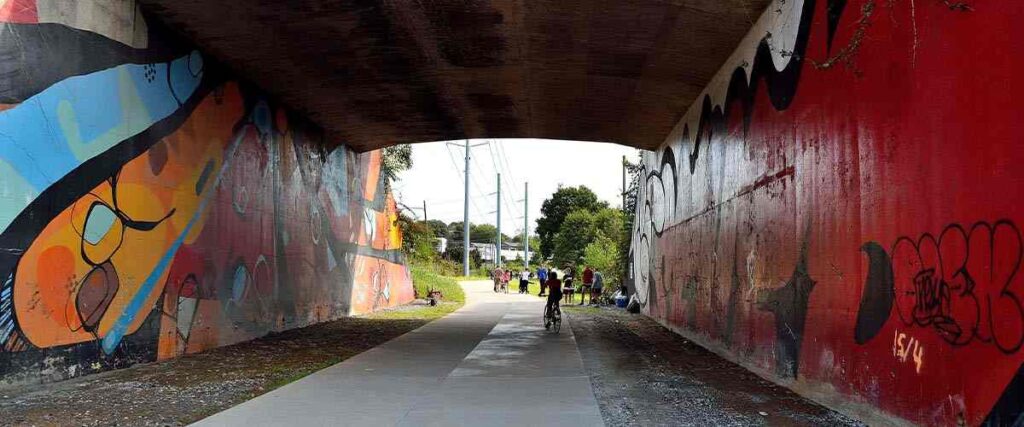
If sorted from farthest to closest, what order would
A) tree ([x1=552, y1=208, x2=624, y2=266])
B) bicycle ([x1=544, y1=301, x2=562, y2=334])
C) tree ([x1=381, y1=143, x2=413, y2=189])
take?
tree ([x1=552, y1=208, x2=624, y2=266]) < tree ([x1=381, y1=143, x2=413, y2=189]) < bicycle ([x1=544, y1=301, x2=562, y2=334])

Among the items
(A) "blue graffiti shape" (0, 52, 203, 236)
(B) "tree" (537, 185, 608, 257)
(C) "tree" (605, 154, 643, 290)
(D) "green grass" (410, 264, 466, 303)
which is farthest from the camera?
(B) "tree" (537, 185, 608, 257)

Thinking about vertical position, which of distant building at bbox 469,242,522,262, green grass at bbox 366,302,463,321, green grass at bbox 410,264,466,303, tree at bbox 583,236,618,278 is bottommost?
green grass at bbox 366,302,463,321

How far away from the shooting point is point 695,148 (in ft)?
48.0

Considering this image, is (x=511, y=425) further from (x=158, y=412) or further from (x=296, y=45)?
(x=296, y=45)

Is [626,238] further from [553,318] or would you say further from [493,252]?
[493,252]

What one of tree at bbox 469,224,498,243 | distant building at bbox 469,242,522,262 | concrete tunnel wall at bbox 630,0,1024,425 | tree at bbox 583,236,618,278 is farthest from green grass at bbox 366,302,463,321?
tree at bbox 469,224,498,243

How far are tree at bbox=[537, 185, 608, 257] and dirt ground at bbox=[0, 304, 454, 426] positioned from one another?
6567 cm

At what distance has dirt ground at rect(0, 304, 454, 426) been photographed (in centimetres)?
688

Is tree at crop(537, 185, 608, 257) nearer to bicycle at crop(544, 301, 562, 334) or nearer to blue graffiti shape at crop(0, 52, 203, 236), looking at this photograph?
bicycle at crop(544, 301, 562, 334)

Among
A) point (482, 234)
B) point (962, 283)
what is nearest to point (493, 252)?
point (482, 234)

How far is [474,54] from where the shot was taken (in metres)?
12.5

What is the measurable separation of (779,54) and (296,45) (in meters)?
7.29

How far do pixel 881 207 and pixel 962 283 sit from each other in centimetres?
132

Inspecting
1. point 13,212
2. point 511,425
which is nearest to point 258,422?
point 511,425
